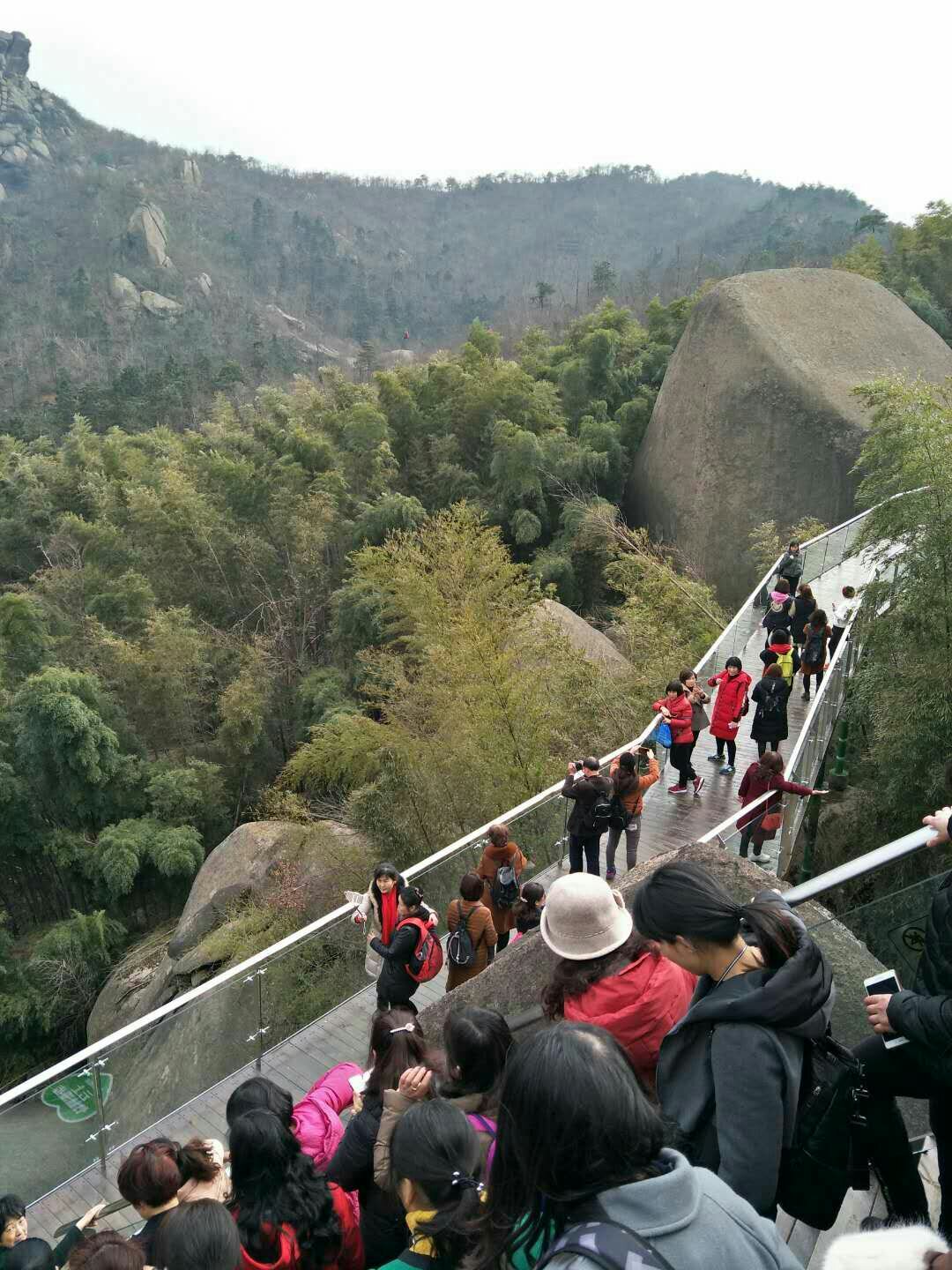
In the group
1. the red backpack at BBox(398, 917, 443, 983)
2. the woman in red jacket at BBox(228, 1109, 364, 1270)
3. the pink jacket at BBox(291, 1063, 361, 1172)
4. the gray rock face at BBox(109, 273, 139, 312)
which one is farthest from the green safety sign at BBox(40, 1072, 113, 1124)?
the gray rock face at BBox(109, 273, 139, 312)

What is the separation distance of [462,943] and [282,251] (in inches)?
4081

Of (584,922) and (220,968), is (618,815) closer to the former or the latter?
(584,922)

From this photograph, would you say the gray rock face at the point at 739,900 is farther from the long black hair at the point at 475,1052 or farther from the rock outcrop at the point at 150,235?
the rock outcrop at the point at 150,235

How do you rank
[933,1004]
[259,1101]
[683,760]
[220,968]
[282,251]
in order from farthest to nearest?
1. [282,251]
2. [220,968]
3. [683,760]
4. [259,1101]
5. [933,1004]

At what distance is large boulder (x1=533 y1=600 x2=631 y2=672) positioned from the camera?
16219 mm

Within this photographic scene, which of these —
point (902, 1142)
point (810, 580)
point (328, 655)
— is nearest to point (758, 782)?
point (902, 1142)

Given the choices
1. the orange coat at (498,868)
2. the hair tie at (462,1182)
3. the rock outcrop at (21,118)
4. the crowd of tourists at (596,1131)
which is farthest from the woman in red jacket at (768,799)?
the rock outcrop at (21,118)

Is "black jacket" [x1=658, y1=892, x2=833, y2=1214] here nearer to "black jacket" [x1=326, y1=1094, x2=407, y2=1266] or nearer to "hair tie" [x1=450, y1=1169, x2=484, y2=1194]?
"hair tie" [x1=450, y1=1169, x2=484, y2=1194]

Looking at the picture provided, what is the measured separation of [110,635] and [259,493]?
661 cm

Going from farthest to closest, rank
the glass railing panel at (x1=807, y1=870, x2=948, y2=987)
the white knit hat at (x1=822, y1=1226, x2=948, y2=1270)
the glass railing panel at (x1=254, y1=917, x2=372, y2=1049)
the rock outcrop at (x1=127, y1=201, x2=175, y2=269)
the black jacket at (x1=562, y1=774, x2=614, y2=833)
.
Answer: the rock outcrop at (x1=127, y1=201, x2=175, y2=269) → the black jacket at (x1=562, y1=774, x2=614, y2=833) → the glass railing panel at (x1=254, y1=917, x2=372, y2=1049) → the glass railing panel at (x1=807, y1=870, x2=948, y2=987) → the white knit hat at (x1=822, y1=1226, x2=948, y2=1270)

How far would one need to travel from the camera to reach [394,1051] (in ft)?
9.66

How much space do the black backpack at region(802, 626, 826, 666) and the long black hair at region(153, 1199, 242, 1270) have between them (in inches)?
336

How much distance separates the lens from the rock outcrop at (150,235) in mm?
82312

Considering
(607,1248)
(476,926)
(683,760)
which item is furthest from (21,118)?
(607,1248)
